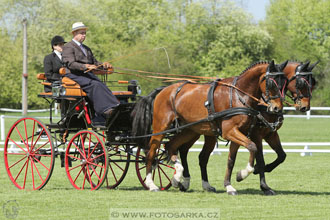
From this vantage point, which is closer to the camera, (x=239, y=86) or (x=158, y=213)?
(x=158, y=213)

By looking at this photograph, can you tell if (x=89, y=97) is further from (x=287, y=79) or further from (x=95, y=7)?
(x=95, y=7)

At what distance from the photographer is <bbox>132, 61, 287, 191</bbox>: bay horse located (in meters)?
8.87

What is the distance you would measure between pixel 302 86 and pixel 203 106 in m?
1.43

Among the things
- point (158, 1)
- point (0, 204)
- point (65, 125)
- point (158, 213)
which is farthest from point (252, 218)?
point (158, 1)

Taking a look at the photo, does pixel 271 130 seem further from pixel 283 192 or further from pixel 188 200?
pixel 188 200

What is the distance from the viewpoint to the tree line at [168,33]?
4916 cm

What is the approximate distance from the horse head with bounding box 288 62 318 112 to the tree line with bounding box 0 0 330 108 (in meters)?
36.9

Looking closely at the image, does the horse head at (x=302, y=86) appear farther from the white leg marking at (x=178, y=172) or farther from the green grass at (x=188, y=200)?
the white leg marking at (x=178, y=172)

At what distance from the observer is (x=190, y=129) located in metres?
9.90

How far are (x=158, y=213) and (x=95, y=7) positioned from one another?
50768mm

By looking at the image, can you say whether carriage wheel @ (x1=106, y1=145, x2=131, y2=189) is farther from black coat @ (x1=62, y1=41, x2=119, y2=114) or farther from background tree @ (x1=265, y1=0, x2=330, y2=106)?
background tree @ (x1=265, y1=0, x2=330, y2=106)

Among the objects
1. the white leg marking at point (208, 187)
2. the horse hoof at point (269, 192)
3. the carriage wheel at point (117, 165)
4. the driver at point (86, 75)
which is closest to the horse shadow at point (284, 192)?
the horse hoof at point (269, 192)

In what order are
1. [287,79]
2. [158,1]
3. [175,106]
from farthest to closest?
[158,1] → [175,106] → [287,79]

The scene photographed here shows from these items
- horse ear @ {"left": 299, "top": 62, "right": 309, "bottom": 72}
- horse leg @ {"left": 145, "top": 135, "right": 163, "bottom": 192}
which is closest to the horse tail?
horse leg @ {"left": 145, "top": 135, "right": 163, "bottom": 192}
